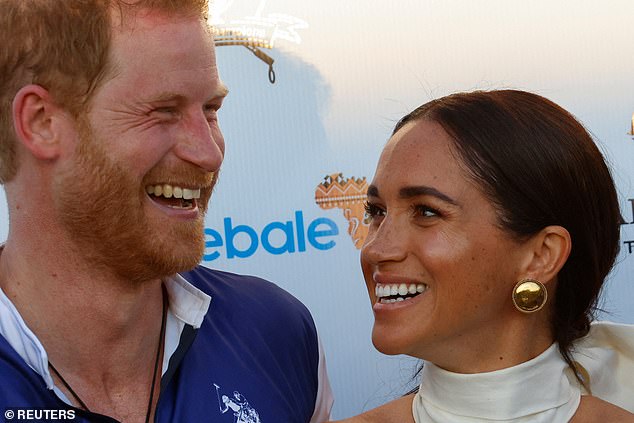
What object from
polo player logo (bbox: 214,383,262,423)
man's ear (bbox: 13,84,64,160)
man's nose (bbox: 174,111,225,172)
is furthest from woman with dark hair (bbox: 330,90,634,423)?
man's ear (bbox: 13,84,64,160)

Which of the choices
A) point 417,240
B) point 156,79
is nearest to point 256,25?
point 156,79

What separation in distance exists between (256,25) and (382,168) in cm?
100

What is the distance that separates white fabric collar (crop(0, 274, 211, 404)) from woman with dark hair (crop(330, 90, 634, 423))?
364 mm

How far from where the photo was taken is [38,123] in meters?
1.87

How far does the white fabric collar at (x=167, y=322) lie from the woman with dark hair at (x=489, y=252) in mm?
364

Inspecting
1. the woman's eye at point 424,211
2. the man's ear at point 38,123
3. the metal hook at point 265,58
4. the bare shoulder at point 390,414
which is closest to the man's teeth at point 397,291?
the woman's eye at point 424,211

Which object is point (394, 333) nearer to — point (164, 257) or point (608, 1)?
point (164, 257)

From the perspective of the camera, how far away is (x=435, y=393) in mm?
1956

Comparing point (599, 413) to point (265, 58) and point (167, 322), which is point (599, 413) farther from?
point (265, 58)

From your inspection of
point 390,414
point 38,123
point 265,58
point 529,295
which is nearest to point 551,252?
point 529,295

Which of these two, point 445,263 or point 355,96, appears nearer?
point 445,263

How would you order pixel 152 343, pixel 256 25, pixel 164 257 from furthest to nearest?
1. pixel 256 25
2. pixel 152 343
3. pixel 164 257

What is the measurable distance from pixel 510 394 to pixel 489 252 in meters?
0.28

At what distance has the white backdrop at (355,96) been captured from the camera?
2.83 meters
